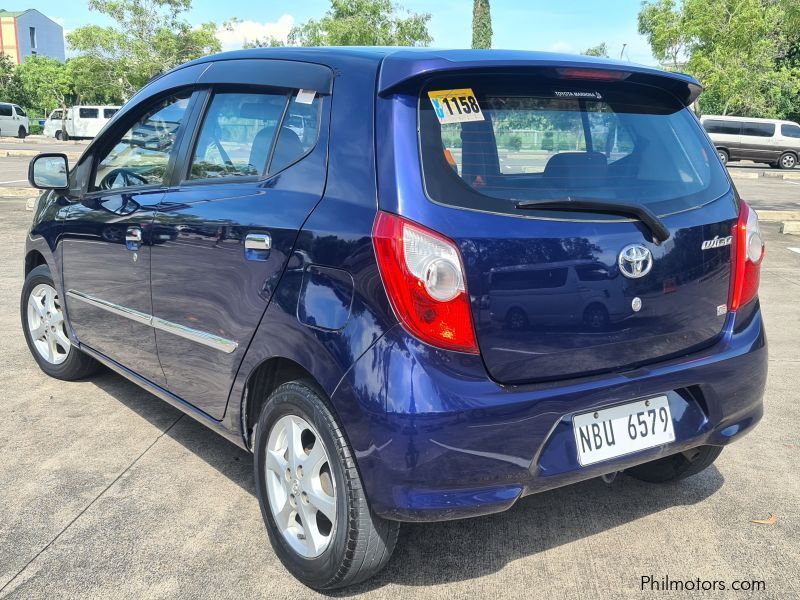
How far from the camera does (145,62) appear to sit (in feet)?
147

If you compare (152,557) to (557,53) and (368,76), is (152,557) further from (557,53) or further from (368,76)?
(557,53)

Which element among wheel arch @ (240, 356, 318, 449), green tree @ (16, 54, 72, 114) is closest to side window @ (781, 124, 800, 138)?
wheel arch @ (240, 356, 318, 449)

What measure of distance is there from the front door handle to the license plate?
206cm

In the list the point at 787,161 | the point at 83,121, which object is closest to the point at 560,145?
the point at 787,161

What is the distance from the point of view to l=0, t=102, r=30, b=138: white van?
42562 millimetres

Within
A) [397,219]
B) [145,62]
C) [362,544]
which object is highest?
[145,62]

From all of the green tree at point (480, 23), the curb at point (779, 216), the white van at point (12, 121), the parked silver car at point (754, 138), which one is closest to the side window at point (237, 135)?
the curb at point (779, 216)

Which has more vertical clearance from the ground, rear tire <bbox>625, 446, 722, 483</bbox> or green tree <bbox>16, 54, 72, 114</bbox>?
green tree <bbox>16, 54, 72, 114</bbox>

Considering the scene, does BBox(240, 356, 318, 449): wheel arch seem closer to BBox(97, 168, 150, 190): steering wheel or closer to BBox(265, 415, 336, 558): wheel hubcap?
BBox(265, 415, 336, 558): wheel hubcap

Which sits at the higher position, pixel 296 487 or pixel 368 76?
pixel 368 76

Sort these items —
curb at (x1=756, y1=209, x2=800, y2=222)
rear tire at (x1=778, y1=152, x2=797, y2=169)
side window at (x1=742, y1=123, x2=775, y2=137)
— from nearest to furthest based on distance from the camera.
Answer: curb at (x1=756, y1=209, x2=800, y2=222) → side window at (x1=742, y1=123, x2=775, y2=137) → rear tire at (x1=778, y1=152, x2=797, y2=169)

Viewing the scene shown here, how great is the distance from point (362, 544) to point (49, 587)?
1111mm

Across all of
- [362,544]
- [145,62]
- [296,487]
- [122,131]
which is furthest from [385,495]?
[145,62]

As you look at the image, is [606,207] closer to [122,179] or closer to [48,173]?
[122,179]
